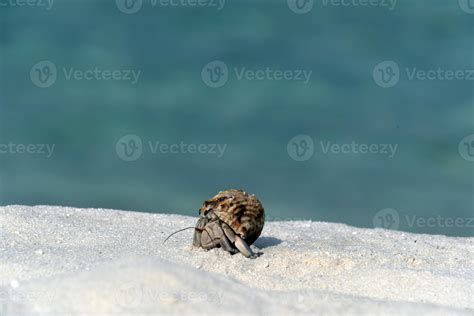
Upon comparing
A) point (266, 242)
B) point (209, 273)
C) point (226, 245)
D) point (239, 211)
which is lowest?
point (209, 273)

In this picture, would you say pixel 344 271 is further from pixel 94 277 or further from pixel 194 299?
pixel 94 277

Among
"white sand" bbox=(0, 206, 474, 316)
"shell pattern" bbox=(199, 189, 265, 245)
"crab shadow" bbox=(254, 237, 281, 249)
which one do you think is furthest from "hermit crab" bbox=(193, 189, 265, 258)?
"crab shadow" bbox=(254, 237, 281, 249)

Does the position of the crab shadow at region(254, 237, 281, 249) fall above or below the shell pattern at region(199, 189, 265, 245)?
below

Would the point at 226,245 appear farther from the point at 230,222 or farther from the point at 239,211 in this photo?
the point at 239,211

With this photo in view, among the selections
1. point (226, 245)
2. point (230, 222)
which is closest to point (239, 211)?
point (230, 222)

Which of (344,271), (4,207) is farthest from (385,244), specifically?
(4,207)

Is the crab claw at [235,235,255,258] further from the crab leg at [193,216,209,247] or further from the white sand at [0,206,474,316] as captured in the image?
the crab leg at [193,216,209,247]
